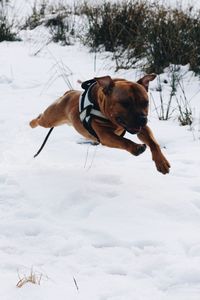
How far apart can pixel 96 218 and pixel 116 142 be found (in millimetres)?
593

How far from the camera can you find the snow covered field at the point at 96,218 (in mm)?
2270

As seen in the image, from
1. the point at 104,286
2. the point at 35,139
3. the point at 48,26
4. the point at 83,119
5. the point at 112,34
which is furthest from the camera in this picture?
the point at 48,26

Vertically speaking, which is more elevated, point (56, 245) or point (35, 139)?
point (56, 245)

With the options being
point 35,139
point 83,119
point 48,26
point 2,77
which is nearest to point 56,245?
point 83,119

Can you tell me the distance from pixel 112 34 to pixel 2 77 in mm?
1759

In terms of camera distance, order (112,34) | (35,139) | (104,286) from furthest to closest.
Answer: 1. (112,34)
2. (35,139)
3. (104,286)

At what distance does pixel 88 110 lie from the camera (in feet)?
11.6

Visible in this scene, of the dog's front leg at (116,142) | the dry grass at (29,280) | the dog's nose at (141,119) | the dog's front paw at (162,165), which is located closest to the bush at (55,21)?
the dog's front leg at (116,142)

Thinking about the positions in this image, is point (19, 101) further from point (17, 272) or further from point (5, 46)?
point (17, 272)

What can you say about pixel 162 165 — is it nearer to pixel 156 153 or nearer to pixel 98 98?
pixel 156 153

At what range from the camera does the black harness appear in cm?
350

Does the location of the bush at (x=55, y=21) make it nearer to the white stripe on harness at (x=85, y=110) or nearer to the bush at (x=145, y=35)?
the bush at (x=145, y=35)

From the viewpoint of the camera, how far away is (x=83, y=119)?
141 inches

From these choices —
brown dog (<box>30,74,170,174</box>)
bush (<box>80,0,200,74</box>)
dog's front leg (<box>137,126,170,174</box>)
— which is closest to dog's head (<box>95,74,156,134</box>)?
brown dog (<box>30,74,170,174</box>)
